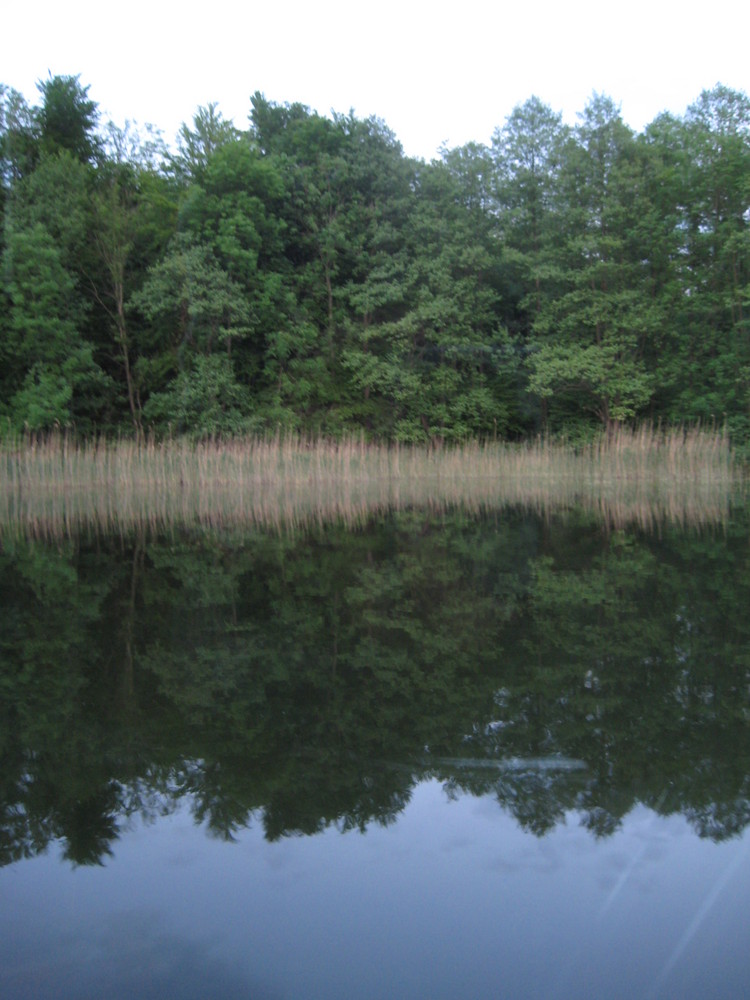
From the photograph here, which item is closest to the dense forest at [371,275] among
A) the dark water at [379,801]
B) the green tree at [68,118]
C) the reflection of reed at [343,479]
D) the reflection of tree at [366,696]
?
the green tree at [68,118]

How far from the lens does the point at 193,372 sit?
22359mm

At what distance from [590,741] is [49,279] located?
848 inches

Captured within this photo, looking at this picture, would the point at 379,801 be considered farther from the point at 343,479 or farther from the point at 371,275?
the point at 371,275

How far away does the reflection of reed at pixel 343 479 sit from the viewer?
11.9 meters

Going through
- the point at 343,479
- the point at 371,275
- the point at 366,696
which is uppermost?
the point at 371,275

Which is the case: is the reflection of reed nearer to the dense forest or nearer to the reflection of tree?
the dense forest

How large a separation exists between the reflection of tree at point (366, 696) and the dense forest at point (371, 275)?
1728cm

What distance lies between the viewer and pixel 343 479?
54.7 ft

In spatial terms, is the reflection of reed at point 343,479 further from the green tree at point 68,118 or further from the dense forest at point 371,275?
the green tree at point 68,118

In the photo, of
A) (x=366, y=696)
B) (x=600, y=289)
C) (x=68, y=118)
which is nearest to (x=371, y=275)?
(x=600, y=289)

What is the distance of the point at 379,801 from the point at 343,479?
14565 millimetres

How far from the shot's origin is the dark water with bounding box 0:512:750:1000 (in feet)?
5.11

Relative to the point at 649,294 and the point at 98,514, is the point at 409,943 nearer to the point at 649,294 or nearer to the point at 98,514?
the point at 98,514

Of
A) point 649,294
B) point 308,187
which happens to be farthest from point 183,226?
point 649,294
